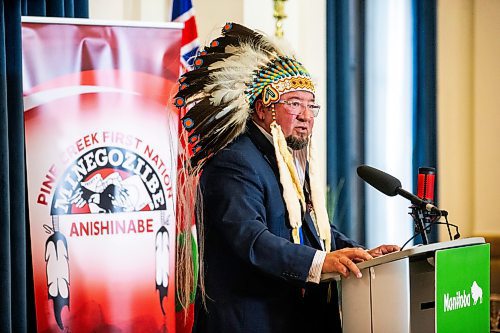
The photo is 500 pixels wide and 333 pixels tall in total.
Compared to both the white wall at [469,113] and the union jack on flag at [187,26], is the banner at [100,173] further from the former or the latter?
the white wall at [469,113]

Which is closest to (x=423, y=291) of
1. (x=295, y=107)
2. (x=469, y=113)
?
(x=295, y=107)

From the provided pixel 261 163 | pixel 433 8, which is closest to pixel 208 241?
pixel 261 163

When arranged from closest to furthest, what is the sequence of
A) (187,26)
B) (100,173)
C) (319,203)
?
(319,203) → (100,173) → (187,26)

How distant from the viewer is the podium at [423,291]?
1.73m

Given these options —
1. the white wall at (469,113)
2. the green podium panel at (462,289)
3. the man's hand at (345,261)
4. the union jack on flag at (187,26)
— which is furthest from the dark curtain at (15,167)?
the white wall at (469,113)

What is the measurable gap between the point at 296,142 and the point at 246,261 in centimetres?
42

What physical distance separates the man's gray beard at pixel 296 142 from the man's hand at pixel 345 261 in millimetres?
453

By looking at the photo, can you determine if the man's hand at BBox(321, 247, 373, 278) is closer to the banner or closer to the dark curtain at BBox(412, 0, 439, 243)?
the banner

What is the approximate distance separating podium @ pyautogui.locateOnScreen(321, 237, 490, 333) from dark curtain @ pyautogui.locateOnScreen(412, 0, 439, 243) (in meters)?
3.11

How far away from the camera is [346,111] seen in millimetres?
4801

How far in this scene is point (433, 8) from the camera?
4965 mm

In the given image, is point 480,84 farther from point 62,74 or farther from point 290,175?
point 290,175

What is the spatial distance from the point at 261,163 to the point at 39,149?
4.51 ft

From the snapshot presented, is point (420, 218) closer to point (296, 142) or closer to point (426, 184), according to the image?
point (426, 184)
